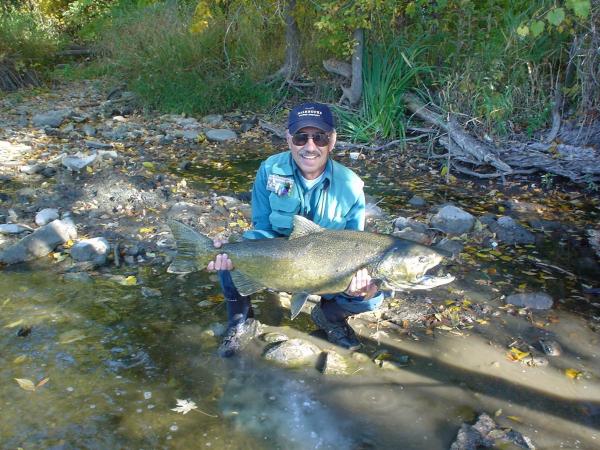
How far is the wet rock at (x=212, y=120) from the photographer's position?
1102 cm

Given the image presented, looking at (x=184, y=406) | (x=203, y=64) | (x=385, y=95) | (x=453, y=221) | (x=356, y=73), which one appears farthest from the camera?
(x=203, y=64)

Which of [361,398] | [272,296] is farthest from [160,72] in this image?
[361,398]

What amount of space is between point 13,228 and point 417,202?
4747mm

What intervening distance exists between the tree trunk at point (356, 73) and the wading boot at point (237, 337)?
662 centimetres

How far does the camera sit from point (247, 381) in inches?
148

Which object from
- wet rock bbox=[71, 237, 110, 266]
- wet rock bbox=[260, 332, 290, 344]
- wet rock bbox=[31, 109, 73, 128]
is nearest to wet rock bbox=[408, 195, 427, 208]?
wet rock bbox=[260, 332, 290, 344]

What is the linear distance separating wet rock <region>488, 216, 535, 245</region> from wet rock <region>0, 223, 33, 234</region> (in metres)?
5.13

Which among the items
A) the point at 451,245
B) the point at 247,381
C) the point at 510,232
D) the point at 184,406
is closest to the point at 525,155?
the point at 510,232

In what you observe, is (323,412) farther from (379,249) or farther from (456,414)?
(379,249)

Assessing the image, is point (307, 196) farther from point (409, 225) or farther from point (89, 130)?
point (89, 130)

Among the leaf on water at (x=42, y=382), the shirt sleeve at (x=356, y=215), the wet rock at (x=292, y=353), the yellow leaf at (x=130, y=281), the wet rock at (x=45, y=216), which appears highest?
the shirt sleeve at (x=356, y=215)

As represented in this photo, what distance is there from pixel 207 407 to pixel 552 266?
364 cm

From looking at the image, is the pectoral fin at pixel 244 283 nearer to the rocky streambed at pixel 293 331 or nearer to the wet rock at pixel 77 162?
the rocky streambed at pixel 293 331

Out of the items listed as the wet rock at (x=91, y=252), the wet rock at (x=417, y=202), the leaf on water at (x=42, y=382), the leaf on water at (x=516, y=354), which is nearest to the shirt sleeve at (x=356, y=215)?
the leaf on water at (x=516, y=354)
